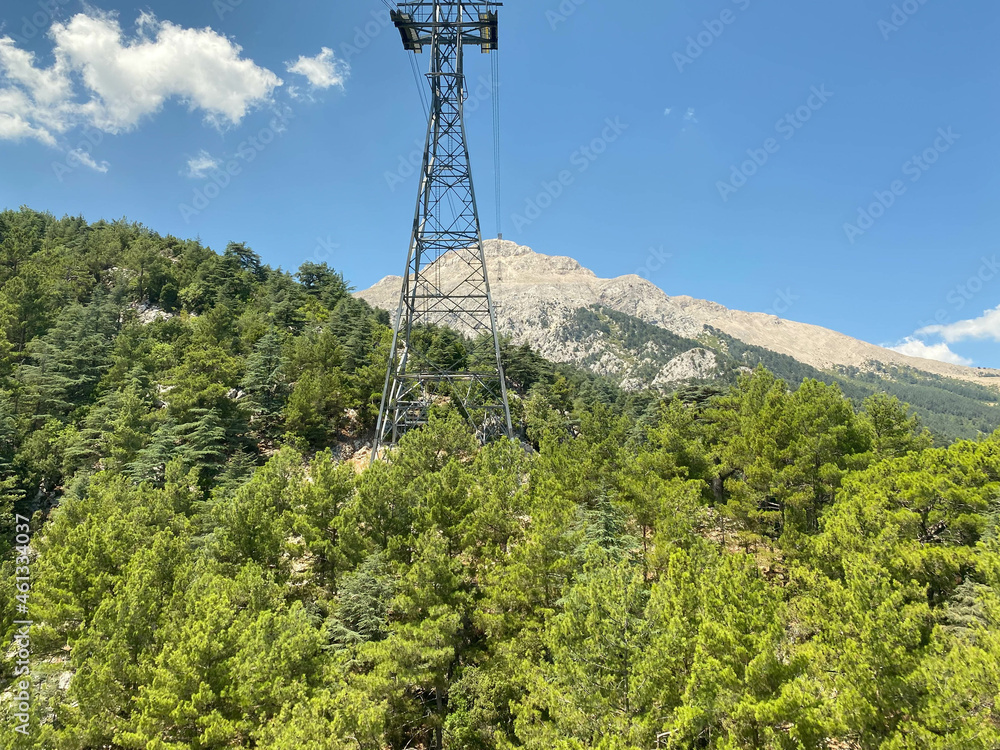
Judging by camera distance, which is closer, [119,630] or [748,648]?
[748,648]

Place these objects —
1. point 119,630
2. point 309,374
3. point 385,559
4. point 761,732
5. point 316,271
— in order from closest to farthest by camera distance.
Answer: point 761,732 < point 119,630 < point 385,559 < point 309,374 < point 316,271

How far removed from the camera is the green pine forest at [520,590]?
32.2 feet

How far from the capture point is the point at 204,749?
11430 millimetres

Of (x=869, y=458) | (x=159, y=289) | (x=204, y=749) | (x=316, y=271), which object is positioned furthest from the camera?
(x=316, y=271)

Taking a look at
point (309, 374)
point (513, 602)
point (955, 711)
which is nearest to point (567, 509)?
point (513, 602)

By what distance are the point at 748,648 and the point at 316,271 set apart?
6005 cm

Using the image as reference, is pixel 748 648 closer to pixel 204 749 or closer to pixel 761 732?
pixel 761 732

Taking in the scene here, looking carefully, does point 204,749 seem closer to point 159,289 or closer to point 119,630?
point 119,630

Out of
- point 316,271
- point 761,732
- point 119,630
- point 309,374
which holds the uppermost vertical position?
point 316,271

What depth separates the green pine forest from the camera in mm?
9812

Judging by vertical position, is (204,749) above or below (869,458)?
below

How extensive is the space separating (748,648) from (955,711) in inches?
130

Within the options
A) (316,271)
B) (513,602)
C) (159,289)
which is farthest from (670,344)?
(513,602)

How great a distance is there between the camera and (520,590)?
1413 centimetres
